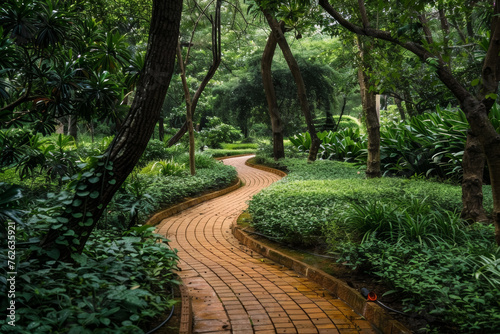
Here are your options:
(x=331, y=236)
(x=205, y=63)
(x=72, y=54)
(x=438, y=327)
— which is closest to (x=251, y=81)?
(x=205, y=63)

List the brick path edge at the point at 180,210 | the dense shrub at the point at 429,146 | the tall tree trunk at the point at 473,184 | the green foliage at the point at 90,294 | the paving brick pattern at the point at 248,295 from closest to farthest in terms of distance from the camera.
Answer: the green foliage at the point at 90,294 < the brick path edge at the point at 180,210 < the paving brick pattern at the point at 248,295 < the tall tree trunk at the point at 473,184 < the dense shrub at the point at 429,146

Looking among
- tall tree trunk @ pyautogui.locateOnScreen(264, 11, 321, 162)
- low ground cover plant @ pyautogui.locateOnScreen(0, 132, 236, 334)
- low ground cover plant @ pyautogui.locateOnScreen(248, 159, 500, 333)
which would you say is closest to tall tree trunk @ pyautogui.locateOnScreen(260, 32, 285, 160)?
tall tree trunk @ pyautogui.locateOnScreen(264, 11, 321, 162)

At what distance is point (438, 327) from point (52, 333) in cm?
232

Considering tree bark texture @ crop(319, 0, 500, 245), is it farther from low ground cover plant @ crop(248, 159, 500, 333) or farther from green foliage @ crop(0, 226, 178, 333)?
green foliage @ crop(0, 226, 178, 333)

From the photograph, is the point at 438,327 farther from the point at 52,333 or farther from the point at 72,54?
the point at 72,54

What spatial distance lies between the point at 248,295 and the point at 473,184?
9.91 ft

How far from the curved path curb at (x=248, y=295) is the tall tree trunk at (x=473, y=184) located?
2.19 meters

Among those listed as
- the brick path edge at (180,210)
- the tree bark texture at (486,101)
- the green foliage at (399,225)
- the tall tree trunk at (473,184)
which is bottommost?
the brick path edge at (180,210)

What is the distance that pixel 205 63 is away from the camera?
26.2 m

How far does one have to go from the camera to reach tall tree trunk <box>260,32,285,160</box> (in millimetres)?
13816

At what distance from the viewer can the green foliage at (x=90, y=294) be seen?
2.18 meters

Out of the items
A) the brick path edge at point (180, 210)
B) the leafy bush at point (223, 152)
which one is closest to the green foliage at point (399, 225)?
the brick path edge at point (180, 210)

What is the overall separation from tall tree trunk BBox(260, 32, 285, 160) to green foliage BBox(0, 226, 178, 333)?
1158cm

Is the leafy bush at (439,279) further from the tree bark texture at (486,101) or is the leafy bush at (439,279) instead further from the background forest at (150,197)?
the tree bark texture at (486,101)
